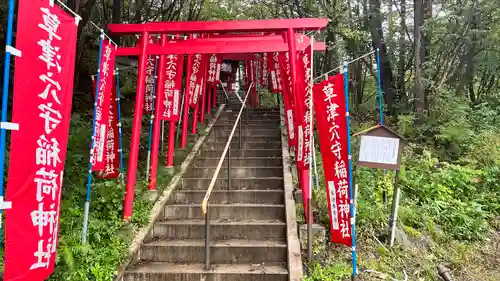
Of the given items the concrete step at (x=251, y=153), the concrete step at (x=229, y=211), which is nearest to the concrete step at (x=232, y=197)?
the concrete step at (x=229, y=211)

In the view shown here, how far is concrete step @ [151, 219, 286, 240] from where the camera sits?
18.7 ft

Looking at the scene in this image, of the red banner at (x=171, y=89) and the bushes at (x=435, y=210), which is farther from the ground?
the red banner at (x=171, y=89)

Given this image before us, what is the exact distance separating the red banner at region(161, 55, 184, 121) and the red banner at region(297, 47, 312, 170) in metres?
2.78

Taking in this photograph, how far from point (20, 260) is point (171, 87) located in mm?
5204

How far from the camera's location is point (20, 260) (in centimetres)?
272

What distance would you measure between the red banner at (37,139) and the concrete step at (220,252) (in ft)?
7.64

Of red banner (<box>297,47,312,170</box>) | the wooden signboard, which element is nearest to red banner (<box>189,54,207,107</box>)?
red banner (<box>297,47,312,170</box>)

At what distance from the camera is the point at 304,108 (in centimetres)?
560

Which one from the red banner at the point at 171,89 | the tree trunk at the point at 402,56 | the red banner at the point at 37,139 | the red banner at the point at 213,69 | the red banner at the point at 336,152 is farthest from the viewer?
the tree trunk at the point at 402,56

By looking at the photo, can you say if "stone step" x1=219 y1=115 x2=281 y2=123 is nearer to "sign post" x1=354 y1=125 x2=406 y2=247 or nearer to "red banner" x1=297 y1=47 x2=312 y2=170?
"red banner" x1=297 y1=47 x2=312 y2=170

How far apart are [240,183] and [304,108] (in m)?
2.53

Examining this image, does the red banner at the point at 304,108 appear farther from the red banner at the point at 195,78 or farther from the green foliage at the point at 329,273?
the red banner at the point at 195,78

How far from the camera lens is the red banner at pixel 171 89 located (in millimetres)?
A: 7429

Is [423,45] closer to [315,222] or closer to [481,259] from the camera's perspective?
[481,259]
